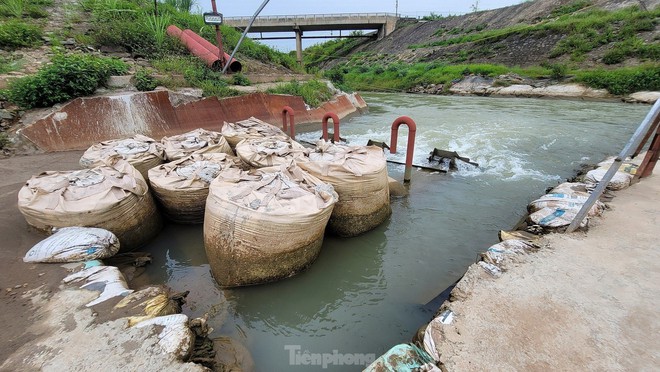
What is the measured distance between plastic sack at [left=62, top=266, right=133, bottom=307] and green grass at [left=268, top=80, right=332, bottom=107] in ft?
22.5

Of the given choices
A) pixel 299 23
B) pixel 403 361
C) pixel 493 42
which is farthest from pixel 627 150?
pixel 299 23

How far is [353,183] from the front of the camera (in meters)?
2.80

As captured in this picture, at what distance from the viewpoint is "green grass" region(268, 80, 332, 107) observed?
8547mm

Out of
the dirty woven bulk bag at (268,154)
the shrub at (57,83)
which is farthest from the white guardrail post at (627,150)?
the shrub at (57,83)

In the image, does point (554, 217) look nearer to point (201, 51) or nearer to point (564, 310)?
point (564, 310)

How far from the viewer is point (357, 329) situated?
6.66 ft

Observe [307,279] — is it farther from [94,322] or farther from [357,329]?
[94,322]

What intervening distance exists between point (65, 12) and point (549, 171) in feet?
42.5

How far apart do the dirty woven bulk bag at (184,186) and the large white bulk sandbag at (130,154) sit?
464 millimetres

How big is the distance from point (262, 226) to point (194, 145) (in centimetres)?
223

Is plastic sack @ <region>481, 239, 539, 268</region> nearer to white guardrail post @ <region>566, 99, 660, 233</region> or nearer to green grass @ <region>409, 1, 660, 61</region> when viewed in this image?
white guardrail post @ <region>566, 99, 660, 233</region>

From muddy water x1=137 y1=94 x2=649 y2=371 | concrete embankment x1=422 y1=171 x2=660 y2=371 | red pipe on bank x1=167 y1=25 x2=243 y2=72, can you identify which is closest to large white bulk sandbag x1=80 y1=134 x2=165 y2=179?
muddy water x1=137 y1=94 x2=649 y2=371

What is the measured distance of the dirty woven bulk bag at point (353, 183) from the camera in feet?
9.18

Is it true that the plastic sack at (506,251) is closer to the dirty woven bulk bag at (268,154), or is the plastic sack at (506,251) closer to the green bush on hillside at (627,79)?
the dirty woven bulk bag at (268,154)
